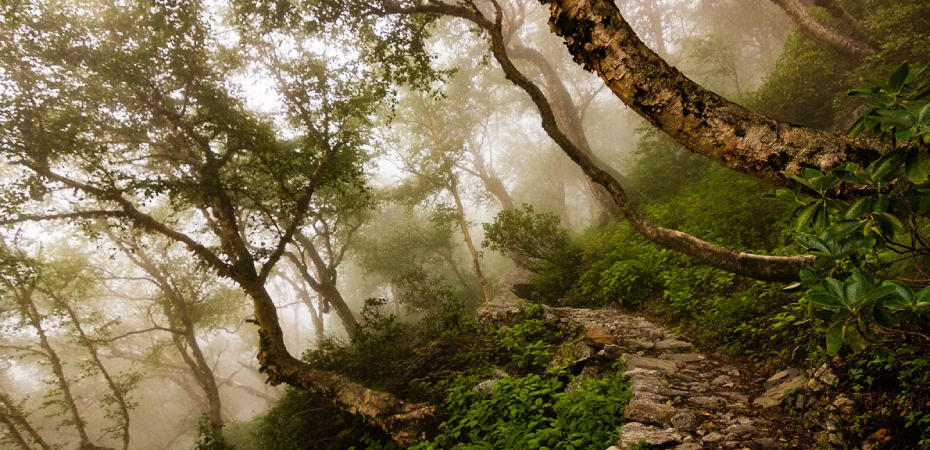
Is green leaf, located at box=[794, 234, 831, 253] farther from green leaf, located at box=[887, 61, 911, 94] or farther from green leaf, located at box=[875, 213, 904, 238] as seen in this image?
green leaf, located at box=[887, 61, 911, 94]

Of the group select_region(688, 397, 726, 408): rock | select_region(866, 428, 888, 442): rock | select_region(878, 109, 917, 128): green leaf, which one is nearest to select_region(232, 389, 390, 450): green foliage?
select_region(688, 397, 726, 408): rock

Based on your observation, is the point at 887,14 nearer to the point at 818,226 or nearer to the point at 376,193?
the point at 818,226

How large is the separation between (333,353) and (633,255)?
7.15 m

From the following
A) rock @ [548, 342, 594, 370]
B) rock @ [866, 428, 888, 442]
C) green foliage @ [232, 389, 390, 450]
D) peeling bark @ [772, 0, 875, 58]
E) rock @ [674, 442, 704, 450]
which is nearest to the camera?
rock @ [866, 428, 888, 442]

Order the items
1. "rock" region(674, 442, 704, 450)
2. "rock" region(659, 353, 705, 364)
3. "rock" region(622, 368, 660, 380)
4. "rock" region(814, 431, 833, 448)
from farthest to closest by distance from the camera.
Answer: "rock" region(659, 353, 705, 364), "rock" region(622, 368, 660, 380), "rock" region(674, 442, 704, 450), "rock" region(814, 431, 833, 448)

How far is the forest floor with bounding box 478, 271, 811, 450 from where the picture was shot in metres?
2.93

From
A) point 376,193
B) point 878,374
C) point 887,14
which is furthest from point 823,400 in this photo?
point 376,193

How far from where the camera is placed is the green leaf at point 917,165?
149 centimetres

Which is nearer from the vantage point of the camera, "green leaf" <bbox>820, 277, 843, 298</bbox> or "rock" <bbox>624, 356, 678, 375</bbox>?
"green leaf" <bbox>820, 277, 843, 298</bbox>

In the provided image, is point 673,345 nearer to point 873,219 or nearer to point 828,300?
point 873,219

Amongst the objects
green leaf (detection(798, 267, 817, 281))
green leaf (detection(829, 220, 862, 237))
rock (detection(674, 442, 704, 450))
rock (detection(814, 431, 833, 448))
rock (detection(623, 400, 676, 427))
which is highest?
green leaf (detection(829, 220, 862, 237))

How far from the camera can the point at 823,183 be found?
5.80ft

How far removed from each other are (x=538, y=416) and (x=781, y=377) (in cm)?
231

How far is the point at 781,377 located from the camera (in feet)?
11.9
